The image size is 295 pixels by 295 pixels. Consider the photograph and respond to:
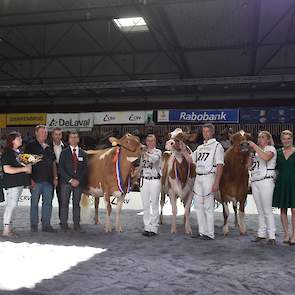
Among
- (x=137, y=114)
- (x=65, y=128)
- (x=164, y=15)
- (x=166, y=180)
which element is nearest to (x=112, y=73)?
(x=137, y=114)

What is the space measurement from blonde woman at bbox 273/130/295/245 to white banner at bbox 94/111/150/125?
9.81m

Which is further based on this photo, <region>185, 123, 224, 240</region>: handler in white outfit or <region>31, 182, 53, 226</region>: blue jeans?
<region>31, 182, 53, 226</region>: blue jeans

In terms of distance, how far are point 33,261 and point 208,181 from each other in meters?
2.69

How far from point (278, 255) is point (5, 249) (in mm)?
3436

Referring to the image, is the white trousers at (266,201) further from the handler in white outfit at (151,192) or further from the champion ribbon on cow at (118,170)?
the champion ribbon on cow at (118,170)

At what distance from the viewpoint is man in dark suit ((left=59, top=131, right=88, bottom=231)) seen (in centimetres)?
621

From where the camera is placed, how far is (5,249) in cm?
494

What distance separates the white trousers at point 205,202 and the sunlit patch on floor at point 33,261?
64.2 inches

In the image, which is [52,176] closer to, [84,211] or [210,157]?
[84,211]

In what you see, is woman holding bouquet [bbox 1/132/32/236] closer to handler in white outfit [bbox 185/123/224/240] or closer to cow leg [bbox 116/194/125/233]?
cow leg [bbox 116/194/125/233]

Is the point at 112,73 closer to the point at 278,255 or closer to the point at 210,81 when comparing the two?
the point at 210,81

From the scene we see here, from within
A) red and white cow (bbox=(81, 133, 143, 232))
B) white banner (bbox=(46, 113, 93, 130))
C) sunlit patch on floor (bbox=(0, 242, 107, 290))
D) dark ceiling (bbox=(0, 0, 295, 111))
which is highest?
dark ceiling (bbox=(0, 0, 295, 111))

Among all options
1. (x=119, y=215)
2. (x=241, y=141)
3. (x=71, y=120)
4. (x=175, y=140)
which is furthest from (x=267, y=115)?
(x=119, y=215)

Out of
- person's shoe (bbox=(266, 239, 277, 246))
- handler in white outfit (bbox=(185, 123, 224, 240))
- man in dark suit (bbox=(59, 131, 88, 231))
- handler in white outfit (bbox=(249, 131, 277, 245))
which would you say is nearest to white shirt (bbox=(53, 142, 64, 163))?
man in dark suit (bbox=(59, 131, 88, 231))
